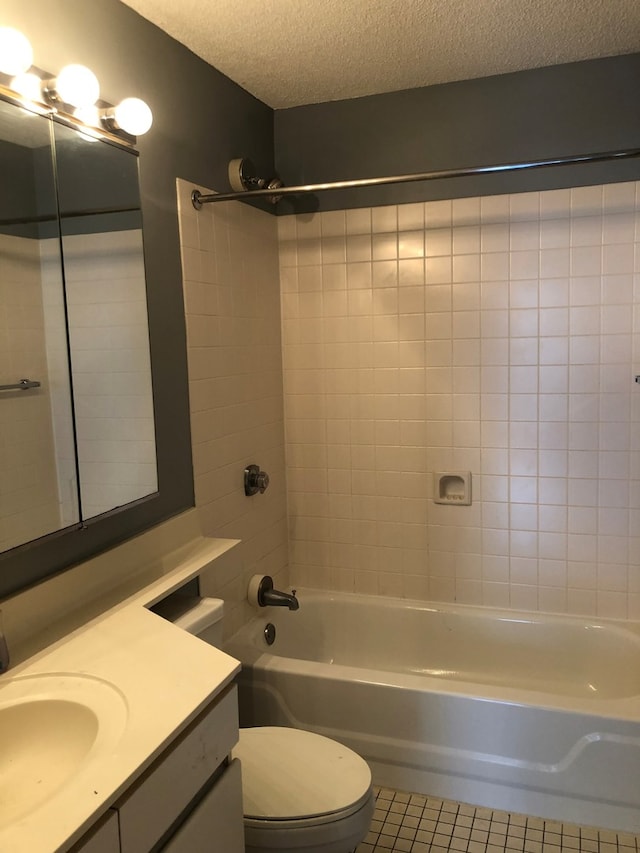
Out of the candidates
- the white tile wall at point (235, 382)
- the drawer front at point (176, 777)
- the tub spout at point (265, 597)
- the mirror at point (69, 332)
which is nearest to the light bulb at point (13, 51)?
the mirror at point (69, 332)

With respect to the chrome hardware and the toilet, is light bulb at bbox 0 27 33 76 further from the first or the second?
the toilet

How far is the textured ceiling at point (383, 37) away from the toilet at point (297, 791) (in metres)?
1.66

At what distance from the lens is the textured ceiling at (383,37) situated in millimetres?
1866

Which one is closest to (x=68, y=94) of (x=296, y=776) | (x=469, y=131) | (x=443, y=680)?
(x=469, y=131)

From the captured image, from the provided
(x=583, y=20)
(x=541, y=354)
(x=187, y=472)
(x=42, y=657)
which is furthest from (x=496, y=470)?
(x=42, y=657)

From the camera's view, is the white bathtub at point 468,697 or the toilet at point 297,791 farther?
the white bathtub at point 468,697

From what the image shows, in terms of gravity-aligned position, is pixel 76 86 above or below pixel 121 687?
above

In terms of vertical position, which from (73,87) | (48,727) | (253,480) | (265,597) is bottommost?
(265,597)

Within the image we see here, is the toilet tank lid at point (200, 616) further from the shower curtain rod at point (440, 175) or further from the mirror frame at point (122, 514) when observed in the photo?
the shower curtain rod at point (440, 175)

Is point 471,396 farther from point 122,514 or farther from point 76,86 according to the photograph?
point 76,86

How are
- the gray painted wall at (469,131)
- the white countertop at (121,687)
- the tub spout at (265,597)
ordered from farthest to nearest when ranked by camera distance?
the tub spout at (265,597)
the gray painted wall at (469,131)
the white countertop at (121,687)

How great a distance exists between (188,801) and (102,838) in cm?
24

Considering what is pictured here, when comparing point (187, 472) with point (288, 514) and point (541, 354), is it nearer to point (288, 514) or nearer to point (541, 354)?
point (288, 514)

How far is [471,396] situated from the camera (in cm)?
257
